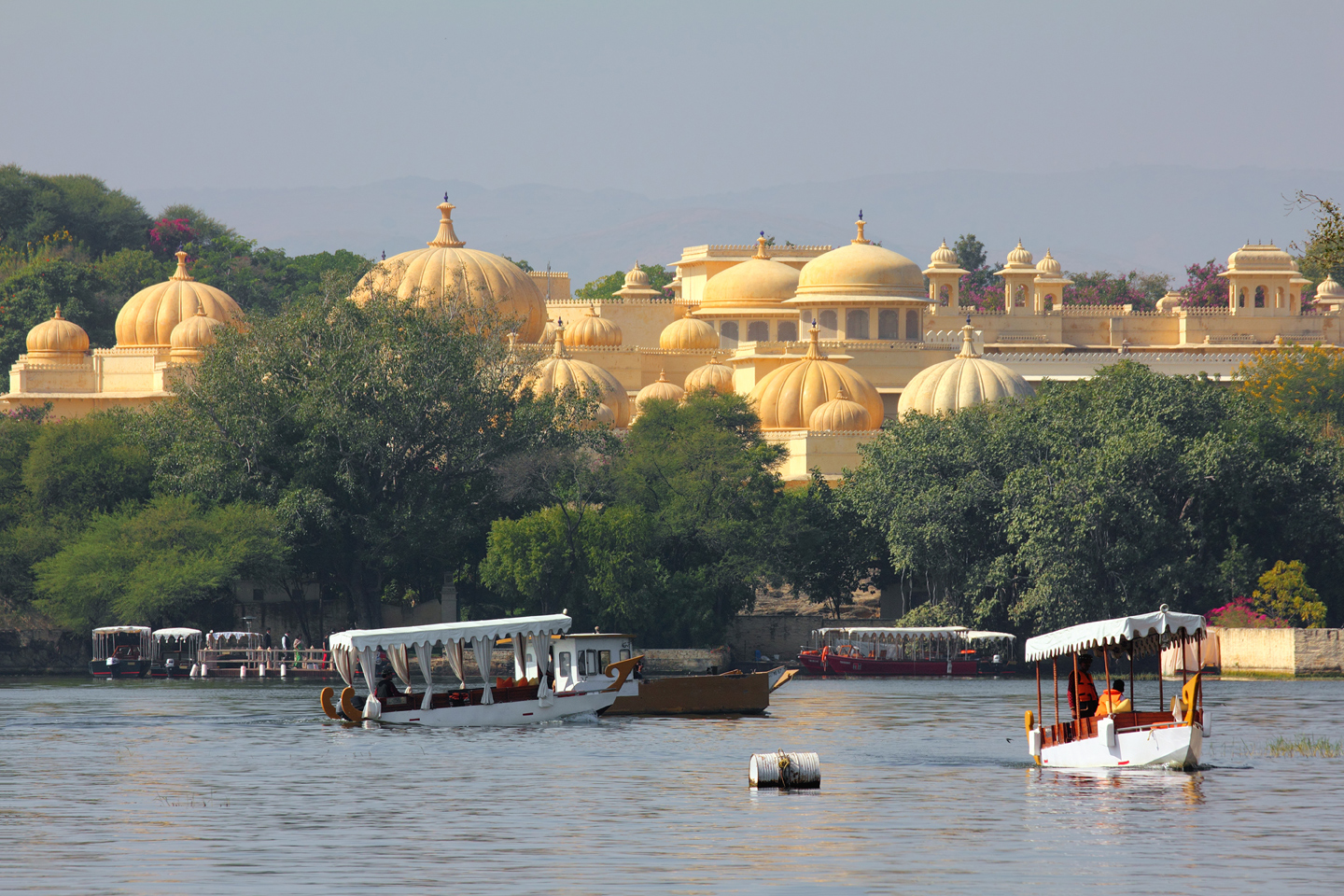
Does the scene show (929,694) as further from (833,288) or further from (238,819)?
(833,288)

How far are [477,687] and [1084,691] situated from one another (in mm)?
14415

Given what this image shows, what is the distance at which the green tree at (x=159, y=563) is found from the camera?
5866cm

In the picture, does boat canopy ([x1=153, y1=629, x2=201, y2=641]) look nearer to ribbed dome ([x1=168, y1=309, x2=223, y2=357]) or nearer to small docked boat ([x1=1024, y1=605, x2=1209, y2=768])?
ribbed dome ([x1=168, y1=309, x2=223, y2=357])

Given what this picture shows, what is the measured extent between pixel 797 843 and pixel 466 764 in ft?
36.8

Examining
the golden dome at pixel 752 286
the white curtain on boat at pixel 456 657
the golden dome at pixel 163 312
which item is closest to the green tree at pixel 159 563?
the white curtain on boat at pixel 456 657

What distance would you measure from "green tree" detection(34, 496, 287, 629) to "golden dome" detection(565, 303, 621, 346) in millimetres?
27614

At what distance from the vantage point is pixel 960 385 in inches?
3034

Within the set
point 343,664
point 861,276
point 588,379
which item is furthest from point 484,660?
point 861,276

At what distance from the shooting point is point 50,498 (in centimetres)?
6388

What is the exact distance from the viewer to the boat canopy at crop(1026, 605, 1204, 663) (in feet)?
107

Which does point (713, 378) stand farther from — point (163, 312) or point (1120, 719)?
point (1120, 719)

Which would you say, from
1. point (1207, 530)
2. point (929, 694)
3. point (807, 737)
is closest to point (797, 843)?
point (807, 737)

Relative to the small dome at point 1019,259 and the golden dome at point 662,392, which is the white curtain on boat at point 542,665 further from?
the small dome at point 1019,259

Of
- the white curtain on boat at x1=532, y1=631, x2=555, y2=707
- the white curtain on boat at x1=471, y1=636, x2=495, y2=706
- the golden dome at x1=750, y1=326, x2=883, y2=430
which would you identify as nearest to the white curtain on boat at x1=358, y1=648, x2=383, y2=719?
the white curtain on boat at x1=471, y1=636, x2=495, y2=706
